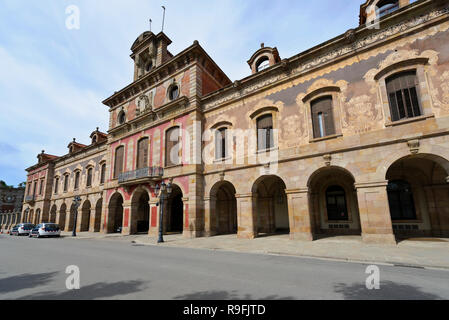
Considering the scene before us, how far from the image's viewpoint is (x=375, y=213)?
1014 centimetres

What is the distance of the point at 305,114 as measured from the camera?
1295 centimetres

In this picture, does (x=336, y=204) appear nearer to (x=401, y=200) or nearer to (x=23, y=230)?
(x=401, y=200)

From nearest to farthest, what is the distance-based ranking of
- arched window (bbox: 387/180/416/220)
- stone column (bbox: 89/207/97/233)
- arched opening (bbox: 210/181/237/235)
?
arched window (bbox: 387/180/416/220) < arched opening (bbox: 210/181/237/235) < stone column (bbox: 89/207/97/233)

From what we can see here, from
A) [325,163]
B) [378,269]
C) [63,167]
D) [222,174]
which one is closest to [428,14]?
[325,163]

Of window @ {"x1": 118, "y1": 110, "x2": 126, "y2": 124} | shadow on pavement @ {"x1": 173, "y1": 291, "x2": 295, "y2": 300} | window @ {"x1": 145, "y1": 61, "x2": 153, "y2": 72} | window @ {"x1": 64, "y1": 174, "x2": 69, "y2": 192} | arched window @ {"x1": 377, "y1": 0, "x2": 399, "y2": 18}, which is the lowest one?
shadow on pavement @ {"x1": 173, "y1": 291, "x2": 295, "y2": 300}

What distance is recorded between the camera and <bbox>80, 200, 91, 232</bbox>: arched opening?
89.3 ft

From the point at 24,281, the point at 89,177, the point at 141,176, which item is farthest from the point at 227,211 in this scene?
the point at 89,177

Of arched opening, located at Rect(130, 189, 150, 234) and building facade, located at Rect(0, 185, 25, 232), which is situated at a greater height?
building facade, located at Rect(0, 185, 25, 232)

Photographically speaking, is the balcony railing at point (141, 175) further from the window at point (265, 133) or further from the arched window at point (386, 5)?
the arched window at point (386, 5)

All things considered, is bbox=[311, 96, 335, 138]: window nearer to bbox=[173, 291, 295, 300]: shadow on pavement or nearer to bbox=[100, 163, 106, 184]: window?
bbox=[173, 291, 295, 300]: shadow on pavement

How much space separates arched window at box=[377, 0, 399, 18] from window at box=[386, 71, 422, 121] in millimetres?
4135

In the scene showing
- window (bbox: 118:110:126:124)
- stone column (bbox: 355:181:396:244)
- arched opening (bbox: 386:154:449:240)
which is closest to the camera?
stone column (bbox: 355:181:396:244)

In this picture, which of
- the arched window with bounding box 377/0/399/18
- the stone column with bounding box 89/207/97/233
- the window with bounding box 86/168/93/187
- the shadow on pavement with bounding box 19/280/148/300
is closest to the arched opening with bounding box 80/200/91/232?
the stone column with bounding box 89/207/97/233
